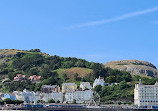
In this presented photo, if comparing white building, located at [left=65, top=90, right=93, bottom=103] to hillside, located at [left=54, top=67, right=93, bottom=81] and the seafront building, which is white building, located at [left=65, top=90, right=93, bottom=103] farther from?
hillside, located at [left=54, top=67, right=93, bottom=81]

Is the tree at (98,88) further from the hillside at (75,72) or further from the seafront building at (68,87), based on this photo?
the hillside at (75,72)

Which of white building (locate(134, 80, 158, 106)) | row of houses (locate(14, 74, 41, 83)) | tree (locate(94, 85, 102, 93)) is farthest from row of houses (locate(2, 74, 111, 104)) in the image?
white building (locate(134, 80, 158, 106))

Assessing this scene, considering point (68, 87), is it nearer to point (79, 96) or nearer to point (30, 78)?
point (79, 96)

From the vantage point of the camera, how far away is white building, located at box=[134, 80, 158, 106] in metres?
137

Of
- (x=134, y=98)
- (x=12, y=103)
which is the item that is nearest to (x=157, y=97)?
(x=134, y=98)

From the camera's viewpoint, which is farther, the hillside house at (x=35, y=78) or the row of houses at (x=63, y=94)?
the hillside house at (x=35, y=78)

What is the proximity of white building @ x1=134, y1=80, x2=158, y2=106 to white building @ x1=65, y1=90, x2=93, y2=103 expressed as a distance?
22.7 m

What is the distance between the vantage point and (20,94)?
156 meters

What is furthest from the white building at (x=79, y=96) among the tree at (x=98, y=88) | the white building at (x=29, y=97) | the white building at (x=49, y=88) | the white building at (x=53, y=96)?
the white building at (x=29, y=97)

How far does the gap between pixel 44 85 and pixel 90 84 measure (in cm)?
2153

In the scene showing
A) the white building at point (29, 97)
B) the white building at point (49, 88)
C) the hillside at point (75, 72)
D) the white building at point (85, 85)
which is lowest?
the white building at point (29, 97)

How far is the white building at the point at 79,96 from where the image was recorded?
154 metres

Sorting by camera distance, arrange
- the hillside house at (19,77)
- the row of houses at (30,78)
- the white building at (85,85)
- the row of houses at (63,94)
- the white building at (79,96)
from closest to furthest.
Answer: the row of houses at (63,94)
the white building at (79,96)
the white building at (85,85)
the hillside house at (19,77)
the row of houses at (30,78)

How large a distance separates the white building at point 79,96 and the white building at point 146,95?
2266 centimetres
